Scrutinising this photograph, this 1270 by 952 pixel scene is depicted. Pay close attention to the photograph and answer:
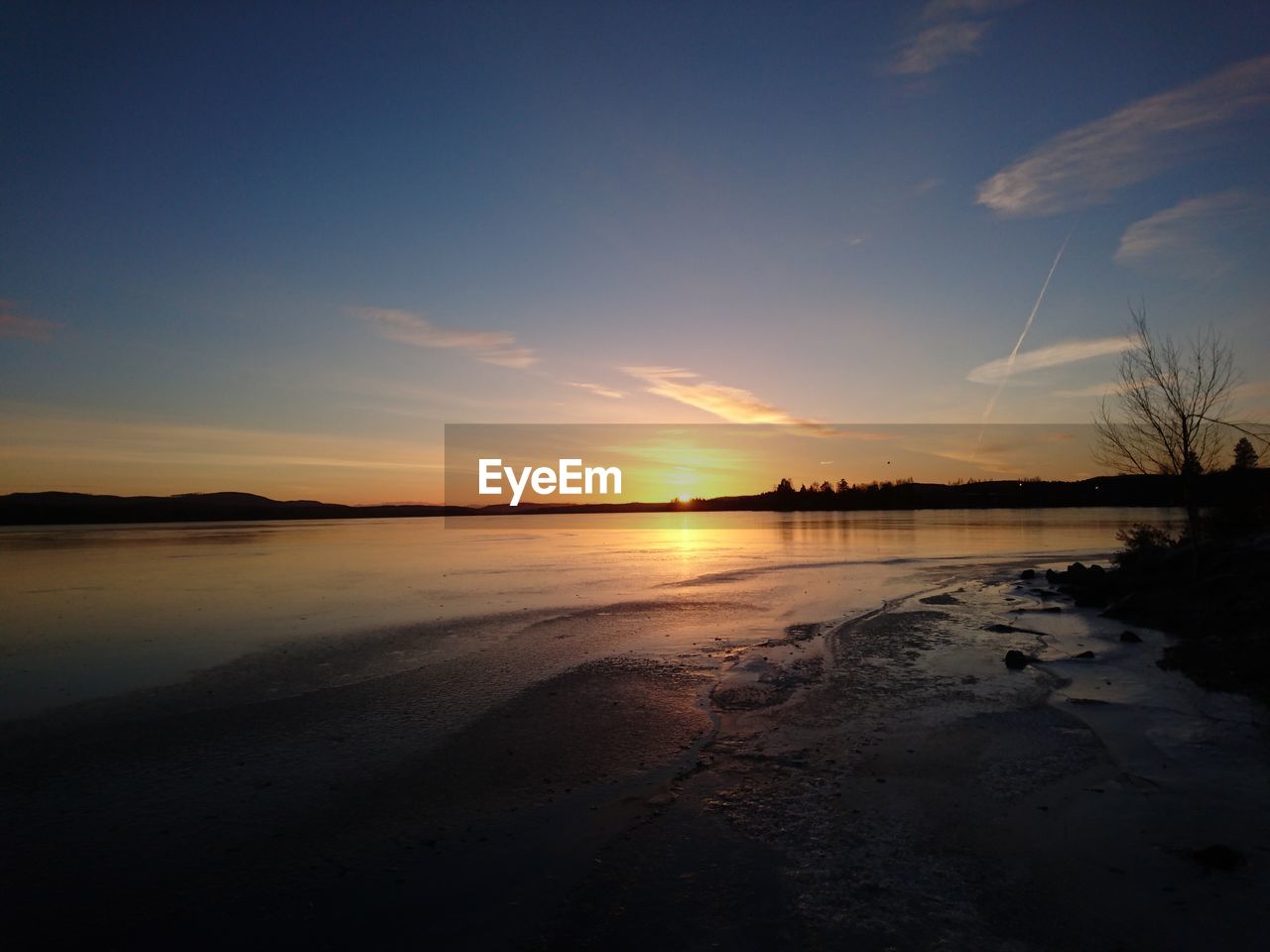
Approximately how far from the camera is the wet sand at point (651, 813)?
4.71 meters

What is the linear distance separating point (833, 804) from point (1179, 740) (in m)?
4.54

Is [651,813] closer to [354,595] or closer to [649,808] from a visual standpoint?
[649,808]

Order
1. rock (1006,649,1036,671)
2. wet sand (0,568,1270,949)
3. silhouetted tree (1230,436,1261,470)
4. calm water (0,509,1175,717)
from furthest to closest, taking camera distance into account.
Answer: silhouetted tree (1230,436,1261,470) → calm water (0,509,1175,717) → rock (1006,649,1036,671) → wet sand (0,568,1270,949)

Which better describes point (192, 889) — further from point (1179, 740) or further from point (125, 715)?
point (1179, 740)

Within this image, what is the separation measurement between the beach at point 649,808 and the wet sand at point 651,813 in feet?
0.10

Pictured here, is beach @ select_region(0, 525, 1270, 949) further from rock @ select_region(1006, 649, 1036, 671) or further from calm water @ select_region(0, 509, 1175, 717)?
calm water @ select_region(0, 509, 1175, 717)

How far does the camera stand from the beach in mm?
4730

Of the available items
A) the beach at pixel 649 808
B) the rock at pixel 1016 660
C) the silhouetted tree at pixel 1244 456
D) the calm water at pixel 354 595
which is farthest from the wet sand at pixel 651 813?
the silhouetted tree at pixel 1244 456

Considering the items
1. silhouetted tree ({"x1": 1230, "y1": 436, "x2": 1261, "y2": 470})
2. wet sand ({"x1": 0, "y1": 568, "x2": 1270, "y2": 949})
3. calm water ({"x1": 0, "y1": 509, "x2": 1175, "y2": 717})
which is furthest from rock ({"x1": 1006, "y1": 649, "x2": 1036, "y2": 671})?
silhouetted tree ({"x1": 1230, "y1": 436, "x2": 1261, "y2": 470})

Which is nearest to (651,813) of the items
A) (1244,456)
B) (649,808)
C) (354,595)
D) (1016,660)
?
(649,808)

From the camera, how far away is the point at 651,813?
6340 millimetres

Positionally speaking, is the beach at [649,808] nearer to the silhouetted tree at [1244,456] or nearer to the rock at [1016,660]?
the rock at [1016,660]

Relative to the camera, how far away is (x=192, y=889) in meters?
5.20

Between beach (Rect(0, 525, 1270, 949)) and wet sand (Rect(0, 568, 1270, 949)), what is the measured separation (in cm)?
3
